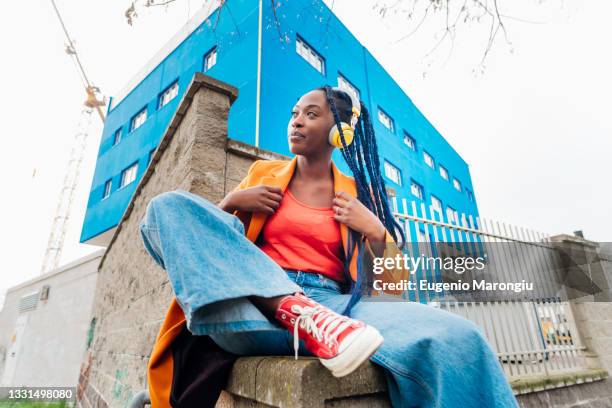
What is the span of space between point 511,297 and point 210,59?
42.5 ft

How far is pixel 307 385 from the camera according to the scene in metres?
0.80

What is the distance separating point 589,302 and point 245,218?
5502 millimetres

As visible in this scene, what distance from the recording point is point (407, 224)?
13.8ft

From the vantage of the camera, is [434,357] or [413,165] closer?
[434,357]

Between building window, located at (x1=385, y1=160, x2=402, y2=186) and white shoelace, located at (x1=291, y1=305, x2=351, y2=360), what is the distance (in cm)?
1517

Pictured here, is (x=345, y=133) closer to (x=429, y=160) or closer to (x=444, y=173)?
(x=429, y=160)

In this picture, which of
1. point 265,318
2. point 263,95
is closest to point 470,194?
point 263,95

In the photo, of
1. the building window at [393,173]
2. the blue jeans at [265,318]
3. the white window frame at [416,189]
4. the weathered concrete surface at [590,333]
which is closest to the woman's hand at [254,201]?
the blue jeans at [265,318]

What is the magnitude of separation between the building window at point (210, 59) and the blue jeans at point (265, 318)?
43.4ft

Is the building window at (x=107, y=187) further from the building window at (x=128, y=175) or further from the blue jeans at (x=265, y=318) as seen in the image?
the blue jeans at (x=265, y=318)

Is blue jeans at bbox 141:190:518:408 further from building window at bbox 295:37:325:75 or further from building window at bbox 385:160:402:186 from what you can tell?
building window at bbox 385:160:402:186

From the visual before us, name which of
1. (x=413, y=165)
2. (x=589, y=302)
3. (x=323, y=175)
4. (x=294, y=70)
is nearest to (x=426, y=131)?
(x=413, y=165)

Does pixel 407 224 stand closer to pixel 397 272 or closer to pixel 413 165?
pixel 397 272

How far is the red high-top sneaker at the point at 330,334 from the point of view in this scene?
0.81 m
